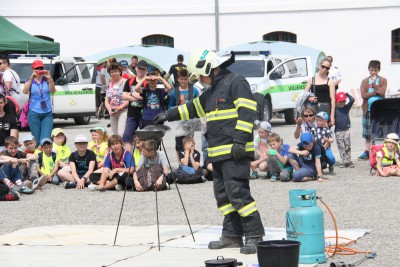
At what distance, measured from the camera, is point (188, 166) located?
15.3 meters

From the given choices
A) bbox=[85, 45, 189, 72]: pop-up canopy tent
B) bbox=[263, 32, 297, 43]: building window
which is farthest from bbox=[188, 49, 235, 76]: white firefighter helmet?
bbox=[263, 32, 297, 43]: building window

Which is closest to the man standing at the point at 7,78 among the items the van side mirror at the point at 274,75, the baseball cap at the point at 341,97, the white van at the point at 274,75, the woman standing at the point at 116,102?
the woman standing at the point at 116,102

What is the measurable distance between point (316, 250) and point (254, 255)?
64 cm

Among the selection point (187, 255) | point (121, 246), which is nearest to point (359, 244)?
point (187, 255)

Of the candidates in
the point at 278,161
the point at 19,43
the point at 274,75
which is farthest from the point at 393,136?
the point at 19,43

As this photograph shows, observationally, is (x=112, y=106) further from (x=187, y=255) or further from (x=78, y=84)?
(x=78, y=84)

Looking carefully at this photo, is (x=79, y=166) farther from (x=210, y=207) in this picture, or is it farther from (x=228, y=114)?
(x=228, y=114)

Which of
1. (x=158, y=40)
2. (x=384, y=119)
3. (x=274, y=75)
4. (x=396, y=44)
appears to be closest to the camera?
(x=384, y=119)

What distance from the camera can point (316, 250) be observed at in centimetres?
870

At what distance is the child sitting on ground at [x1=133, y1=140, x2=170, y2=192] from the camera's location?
1412 centimetres

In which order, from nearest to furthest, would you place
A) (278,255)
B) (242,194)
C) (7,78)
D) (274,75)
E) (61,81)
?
1. (278,255)
2. (242,194)
3. (7,78)
4. (274,75)
5. (61,81)

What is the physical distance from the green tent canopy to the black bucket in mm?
23013

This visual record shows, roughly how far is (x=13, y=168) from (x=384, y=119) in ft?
20.6

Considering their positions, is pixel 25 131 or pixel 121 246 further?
pixel 25 131
